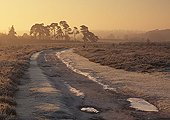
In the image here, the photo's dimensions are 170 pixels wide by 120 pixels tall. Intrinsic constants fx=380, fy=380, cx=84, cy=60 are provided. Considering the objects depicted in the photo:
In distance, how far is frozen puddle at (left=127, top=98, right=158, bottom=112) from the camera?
23942mm

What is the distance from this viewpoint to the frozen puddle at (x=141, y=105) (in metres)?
23.9

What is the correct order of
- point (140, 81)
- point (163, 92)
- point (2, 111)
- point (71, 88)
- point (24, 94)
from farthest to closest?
point (140, 81), point (71, 88), point (163, 92), point (24, 94), point (2, 111)

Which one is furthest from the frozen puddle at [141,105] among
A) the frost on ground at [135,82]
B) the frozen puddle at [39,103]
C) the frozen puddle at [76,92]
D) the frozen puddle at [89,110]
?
the frozen puddle at [39,103]

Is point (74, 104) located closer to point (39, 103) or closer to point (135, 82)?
point (39, 103)

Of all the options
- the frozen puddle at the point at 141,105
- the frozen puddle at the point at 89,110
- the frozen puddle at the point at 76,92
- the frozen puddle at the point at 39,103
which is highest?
the frozen puddle at the point at 39,103

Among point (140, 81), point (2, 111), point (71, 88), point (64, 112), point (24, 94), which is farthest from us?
point (140, 81)

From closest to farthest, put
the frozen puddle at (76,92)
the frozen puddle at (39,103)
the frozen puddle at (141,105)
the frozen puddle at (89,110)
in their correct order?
the frozen puddle at (39,103)
the frozen puddle at (89,110)
the frozen puddle at (141,105)
the frozen puddle at (76,92)

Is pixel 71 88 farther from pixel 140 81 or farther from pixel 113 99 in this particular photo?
pixel 140 81

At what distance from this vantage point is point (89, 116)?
831 inches

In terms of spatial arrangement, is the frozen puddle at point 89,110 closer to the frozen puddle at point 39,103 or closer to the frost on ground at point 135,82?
the frozen puddle at point 39,103

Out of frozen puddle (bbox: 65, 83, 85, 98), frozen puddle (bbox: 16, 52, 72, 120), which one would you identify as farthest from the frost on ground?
frozen puddle (bbox: 16, 52, 72, 120)

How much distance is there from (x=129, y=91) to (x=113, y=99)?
3.84m

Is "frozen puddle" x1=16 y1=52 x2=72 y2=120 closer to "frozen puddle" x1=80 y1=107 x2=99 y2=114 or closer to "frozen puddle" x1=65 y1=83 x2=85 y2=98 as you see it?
"frozen puddle" x1=80 y1=107 x2=99 y2=114

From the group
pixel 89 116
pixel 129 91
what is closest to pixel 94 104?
pixel 89 116
